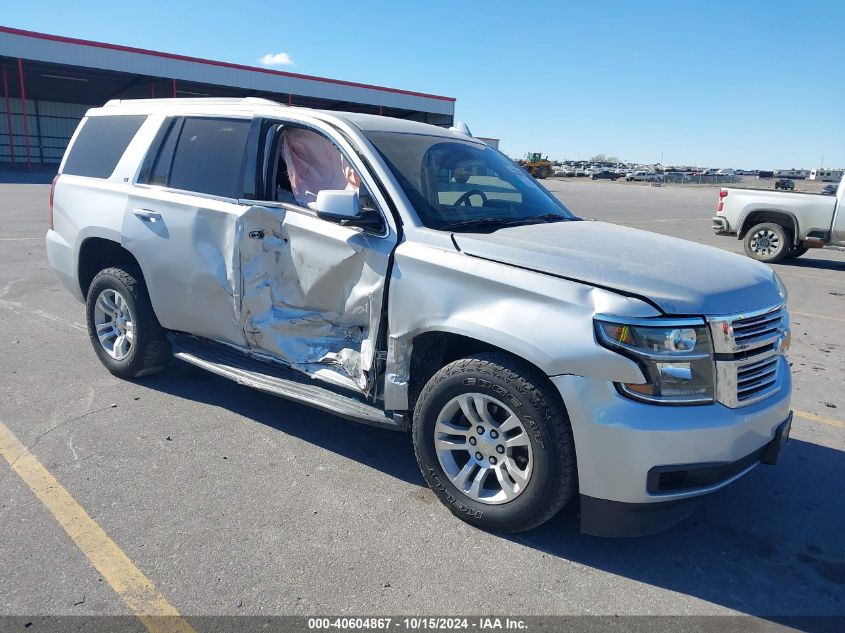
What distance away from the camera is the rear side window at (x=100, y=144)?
516 centimetres

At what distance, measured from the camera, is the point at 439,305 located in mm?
3326

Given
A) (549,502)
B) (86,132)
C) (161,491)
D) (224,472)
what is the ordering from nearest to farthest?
(549,502)
(161,491)
(224,472)
(86,132)

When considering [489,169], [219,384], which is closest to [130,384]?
[219,384]

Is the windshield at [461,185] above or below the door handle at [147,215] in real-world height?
above

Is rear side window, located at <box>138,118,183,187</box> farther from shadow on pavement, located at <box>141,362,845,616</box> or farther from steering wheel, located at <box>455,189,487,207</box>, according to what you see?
steering wheel, located at <box>455,189,487,207</box>

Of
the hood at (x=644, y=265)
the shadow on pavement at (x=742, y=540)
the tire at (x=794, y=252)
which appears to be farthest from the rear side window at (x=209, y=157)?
the tire at (x=794, y=252)

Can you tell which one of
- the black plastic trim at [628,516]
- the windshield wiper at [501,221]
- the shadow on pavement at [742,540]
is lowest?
the shadow on pavement at [742,540]

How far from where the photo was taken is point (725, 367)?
2955 millimetres

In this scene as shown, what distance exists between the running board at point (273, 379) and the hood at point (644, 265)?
3.53 feet

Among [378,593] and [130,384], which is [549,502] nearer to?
[378,593]

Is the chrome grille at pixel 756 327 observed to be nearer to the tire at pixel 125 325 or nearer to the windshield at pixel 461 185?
the windshield at pixel 461 185

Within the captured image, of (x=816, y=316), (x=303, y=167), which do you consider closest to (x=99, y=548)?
(x=303, y=167)

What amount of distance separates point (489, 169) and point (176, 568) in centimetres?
307

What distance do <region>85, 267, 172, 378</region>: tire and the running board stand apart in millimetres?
183
